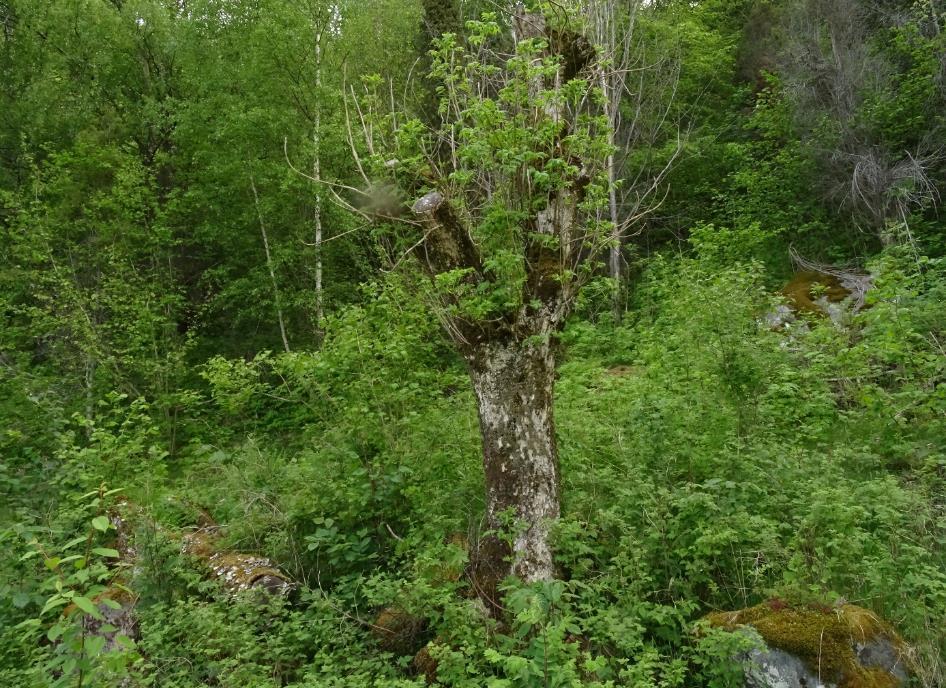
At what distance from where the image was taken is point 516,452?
13.6 ft

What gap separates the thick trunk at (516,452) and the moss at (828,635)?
1330 millimetres

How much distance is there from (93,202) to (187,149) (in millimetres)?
2708

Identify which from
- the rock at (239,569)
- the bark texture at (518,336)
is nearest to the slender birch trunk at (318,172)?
the rock at (239,569)

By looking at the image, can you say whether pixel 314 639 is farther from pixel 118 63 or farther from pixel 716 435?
pixel 118 63

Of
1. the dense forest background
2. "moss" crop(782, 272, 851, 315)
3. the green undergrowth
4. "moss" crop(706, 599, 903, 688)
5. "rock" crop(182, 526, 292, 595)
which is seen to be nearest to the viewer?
"moss" crop(706, 599, 903, 688)

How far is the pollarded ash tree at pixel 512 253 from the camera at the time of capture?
3980mm

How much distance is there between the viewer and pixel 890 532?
12.4 feet

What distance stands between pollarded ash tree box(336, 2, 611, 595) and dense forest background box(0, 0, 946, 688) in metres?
0.17

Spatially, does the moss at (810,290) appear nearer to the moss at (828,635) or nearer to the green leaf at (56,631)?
the moss at (828,635)

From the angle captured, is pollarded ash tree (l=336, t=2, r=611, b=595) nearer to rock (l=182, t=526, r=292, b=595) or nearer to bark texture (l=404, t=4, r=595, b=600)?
bark texture (l=404, t=4, r=595, b=600)

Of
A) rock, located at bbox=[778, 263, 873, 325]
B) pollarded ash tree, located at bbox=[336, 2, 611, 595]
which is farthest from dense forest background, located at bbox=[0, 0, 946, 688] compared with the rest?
rock, located at bbox=[778, 263, 873, 325]

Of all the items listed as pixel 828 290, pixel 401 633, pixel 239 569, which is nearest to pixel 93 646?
pixel 401 633

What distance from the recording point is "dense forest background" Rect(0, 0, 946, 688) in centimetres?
362

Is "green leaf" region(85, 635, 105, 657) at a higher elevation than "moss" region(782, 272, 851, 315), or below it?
higher
